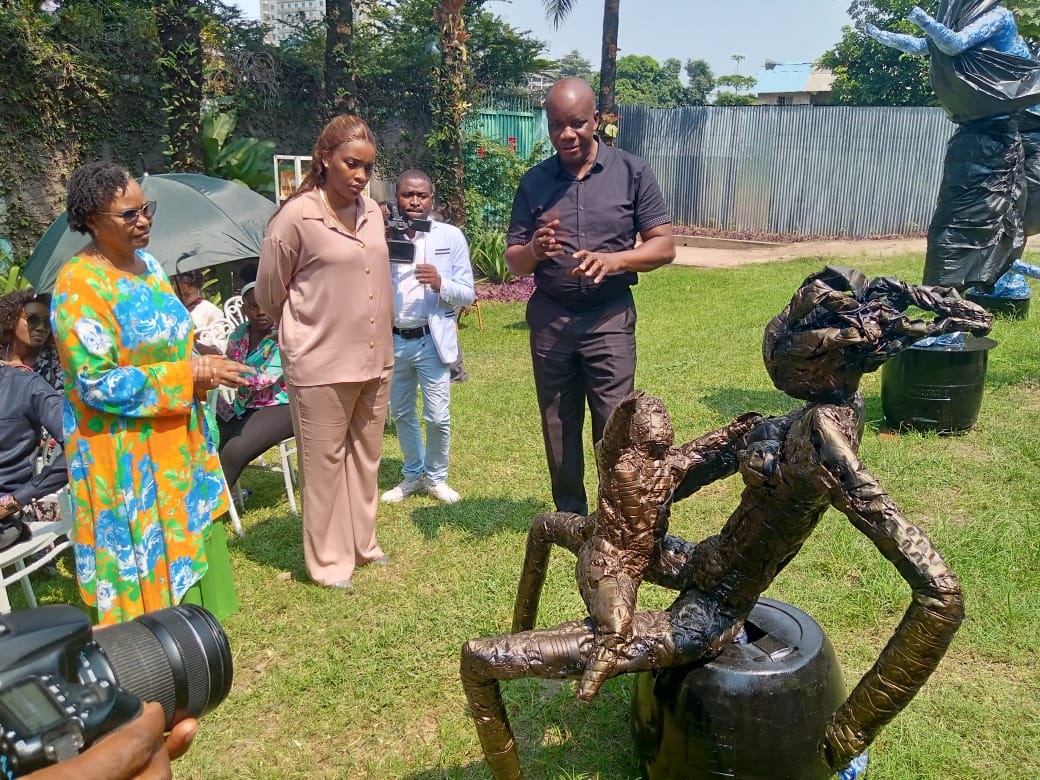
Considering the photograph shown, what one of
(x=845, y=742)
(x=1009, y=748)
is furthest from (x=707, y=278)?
(x=845, y=742)

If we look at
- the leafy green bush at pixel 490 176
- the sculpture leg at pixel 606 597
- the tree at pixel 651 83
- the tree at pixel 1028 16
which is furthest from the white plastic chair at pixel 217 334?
the tree at pixel 651 83

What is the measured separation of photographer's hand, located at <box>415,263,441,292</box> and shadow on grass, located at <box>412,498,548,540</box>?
1319mm

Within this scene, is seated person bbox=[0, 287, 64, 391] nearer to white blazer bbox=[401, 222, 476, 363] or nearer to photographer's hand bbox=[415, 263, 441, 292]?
photographer's hand bbox=[415, 263, 441, 292]

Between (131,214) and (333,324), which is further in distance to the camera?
(333,324)

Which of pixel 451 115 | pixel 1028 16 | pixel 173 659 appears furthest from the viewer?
pixel 451 115

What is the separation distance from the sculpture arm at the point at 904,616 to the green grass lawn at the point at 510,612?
42.9 inches

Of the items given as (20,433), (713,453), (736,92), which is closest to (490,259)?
(20,433)

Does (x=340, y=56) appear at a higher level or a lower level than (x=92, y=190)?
higher

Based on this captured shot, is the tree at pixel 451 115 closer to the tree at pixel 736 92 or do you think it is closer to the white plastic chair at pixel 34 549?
the white plastic chair at pixel 34 549

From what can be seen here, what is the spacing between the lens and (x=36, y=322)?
398 cm

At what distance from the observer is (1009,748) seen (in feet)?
8.91

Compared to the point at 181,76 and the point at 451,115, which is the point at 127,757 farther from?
the point at 451,115

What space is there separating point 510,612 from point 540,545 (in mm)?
1107

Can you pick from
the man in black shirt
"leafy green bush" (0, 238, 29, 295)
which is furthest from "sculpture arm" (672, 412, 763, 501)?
"leafy green bush" (0, 238, 29, 295)
